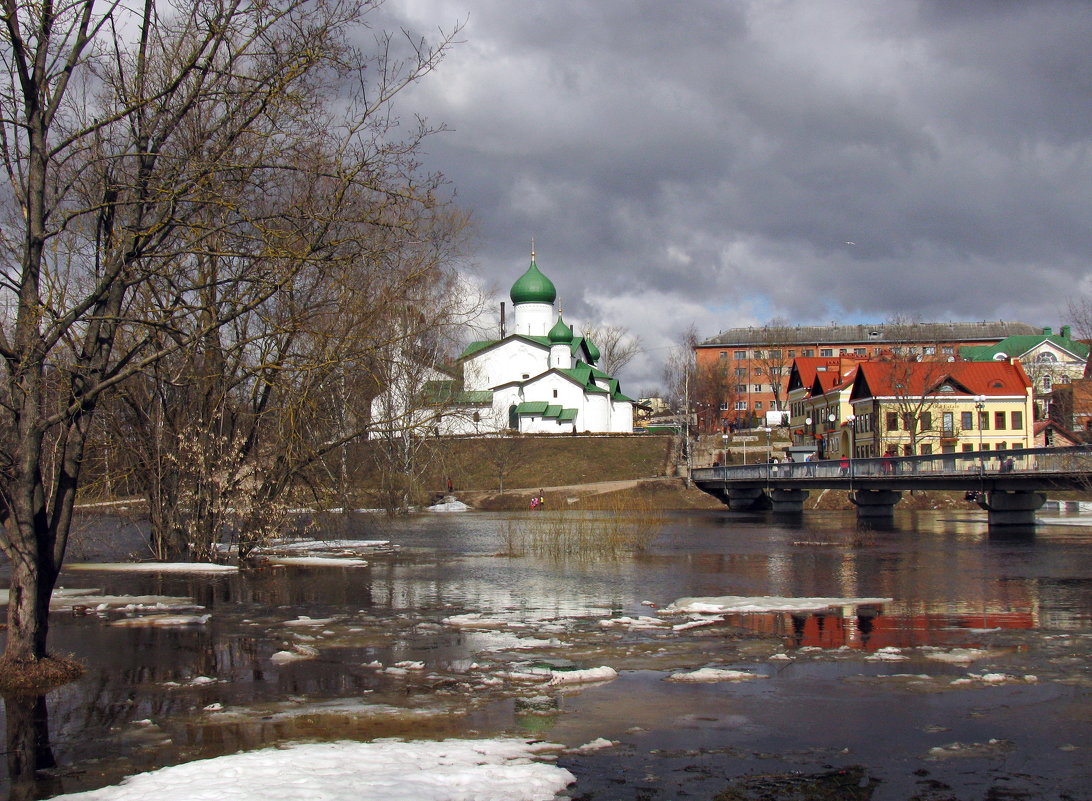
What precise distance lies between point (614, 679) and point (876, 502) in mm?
44111

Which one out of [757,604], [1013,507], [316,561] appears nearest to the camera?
[757,604]

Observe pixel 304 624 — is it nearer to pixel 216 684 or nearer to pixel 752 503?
pixel 216 684

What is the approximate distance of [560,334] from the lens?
97.3 metres

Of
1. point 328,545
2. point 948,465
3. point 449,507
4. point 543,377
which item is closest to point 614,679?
point 328,545

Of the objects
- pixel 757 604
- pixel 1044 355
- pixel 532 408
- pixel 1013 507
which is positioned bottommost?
pixel 757 604

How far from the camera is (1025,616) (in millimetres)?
15789

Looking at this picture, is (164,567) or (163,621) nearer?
(163,621)

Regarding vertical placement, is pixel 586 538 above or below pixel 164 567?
below

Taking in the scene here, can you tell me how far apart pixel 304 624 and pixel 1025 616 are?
1082cm

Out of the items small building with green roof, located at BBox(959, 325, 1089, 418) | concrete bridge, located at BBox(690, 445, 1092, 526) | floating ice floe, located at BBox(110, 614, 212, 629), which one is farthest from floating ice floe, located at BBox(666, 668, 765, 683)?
small building with green roof, located at BBox(959, 325, 1089, 418)

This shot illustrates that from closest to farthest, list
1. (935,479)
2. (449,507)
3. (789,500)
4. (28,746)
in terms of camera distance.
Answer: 1. (28,746)
2. (935,479)
3. (789,500)
4. (449,507)

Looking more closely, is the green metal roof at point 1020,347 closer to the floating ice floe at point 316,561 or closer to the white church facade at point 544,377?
the white church facade at point 544,377

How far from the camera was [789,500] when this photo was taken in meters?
58.9

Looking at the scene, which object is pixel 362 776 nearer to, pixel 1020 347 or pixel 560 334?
pixel 560 334
